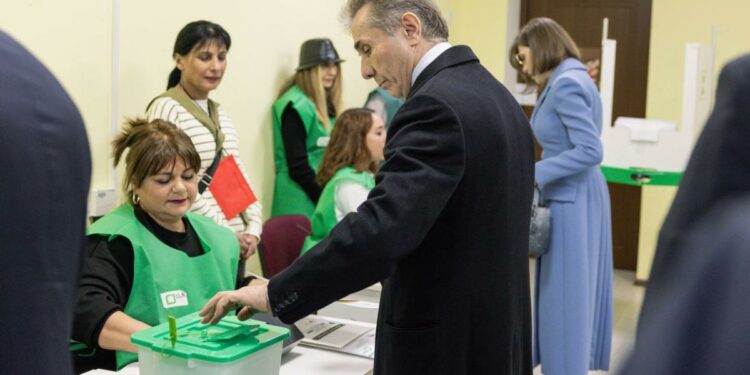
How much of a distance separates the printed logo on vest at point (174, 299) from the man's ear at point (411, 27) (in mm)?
903

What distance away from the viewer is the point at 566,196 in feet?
11.2

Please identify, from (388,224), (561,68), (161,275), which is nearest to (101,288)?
(161,275)

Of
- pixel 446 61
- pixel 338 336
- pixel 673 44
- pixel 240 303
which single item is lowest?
pixel 338 336

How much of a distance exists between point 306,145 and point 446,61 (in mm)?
2321

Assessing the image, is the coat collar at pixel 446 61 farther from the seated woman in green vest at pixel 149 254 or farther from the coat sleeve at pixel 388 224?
the seated woman in green vest at pixel 149 254

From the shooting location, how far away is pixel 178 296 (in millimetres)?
2182

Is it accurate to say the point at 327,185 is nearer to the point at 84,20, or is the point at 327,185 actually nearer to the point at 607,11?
the point at 84,20

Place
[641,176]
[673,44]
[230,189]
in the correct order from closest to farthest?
1. [230,189]
2. [641,176]
3. [673,44]

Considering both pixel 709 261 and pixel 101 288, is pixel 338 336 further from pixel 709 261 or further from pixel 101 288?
pixel 709 261

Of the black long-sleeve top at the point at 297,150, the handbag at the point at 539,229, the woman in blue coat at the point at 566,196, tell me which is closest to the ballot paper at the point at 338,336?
the handbag at the point at 539,229

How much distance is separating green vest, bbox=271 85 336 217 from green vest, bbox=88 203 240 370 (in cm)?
164

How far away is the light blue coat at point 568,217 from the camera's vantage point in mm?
3340

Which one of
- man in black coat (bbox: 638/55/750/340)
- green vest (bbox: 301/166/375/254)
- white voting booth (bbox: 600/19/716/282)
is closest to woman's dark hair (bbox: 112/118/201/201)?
green vest (bbox: 301/166/375/254)

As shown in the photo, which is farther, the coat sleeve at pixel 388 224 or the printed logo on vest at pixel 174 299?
the printed logo on vest at pixel 174 299
